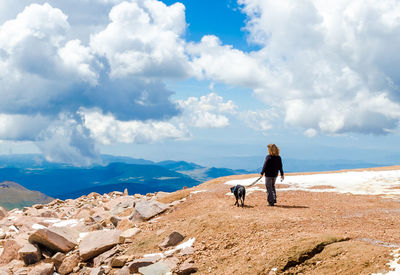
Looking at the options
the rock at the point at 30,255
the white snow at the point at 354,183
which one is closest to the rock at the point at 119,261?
the rock at the point at 30,255

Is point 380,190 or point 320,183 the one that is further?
point 320,183

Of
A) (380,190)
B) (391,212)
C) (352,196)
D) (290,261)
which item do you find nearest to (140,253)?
(290,261)

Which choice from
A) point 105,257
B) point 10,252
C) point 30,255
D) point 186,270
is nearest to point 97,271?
point 105,257

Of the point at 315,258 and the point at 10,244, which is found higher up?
the point at 315,258

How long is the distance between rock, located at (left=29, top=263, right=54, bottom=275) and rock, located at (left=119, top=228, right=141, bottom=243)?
3419 mm

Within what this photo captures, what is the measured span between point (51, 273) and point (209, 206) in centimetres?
886

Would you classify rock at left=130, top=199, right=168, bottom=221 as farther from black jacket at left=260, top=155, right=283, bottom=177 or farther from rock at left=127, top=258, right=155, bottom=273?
black jacket at left=260, top=155, right=283, bottom=177

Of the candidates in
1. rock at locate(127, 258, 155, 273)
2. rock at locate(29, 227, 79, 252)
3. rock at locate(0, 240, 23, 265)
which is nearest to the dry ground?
rock at locate(127, 258, 155, 273)

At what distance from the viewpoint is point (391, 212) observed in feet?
53.5

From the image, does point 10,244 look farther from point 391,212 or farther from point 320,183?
point 320,183

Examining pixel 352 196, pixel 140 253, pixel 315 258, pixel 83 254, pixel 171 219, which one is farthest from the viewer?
pixel 352 196

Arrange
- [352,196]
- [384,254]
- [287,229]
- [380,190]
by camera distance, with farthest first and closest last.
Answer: [380,190]
[352,196]
[287,229]
[384,254]

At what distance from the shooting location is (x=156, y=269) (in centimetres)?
1159

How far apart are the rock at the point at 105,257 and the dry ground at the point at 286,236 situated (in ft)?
2.86
